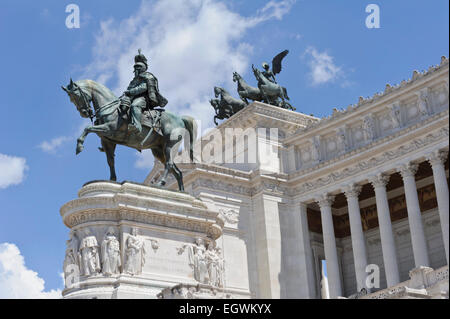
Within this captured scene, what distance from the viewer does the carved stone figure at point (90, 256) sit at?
19031mm

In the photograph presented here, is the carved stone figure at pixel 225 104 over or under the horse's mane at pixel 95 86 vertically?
over

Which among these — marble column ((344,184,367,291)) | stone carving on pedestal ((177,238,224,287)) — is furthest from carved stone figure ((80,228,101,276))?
marble column ((344,184,367,291))

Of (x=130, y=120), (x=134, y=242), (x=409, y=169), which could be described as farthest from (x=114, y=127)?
(x=409, y=169)

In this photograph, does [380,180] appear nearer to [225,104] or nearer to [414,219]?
[414,219]

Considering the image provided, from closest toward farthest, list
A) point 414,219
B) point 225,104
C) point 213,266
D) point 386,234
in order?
point 213,266 → point 414,219 → point 386,234 → point 225,104

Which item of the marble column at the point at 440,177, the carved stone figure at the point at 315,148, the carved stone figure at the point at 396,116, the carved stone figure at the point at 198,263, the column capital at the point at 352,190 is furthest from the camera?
the carved stone figure at the point at 315,148

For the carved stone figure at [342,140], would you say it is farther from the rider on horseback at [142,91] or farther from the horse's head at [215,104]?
the rider on horseback at [142,91]

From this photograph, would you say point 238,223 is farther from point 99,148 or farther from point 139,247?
point 139,247

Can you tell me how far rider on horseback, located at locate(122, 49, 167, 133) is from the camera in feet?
73.4

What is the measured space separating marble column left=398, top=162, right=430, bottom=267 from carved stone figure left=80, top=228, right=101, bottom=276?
20565 mm

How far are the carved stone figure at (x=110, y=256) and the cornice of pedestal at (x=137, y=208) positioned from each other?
0.75 m

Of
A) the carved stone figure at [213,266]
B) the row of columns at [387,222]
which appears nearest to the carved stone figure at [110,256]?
the carved stone figure at [213,266]

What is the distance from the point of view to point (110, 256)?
1906cm

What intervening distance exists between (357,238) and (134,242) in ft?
71.0
